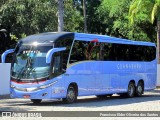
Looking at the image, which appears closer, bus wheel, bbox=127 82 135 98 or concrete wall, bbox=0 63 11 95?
bus wheel, bbox=127 82 135 98

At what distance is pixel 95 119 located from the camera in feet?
47.6

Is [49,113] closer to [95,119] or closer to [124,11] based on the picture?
[95,119]

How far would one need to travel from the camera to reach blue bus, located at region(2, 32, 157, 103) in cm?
1989

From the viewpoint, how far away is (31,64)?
20.1m

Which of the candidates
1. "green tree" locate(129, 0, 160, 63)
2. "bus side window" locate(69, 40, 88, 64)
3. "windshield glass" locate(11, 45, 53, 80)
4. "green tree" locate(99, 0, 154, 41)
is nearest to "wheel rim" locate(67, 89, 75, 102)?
"bus side window" locate(69, 40, 88, 64)

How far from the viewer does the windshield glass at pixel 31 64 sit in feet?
65.3

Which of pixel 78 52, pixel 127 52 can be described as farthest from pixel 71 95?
pixel 127 52

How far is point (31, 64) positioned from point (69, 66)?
187 cm

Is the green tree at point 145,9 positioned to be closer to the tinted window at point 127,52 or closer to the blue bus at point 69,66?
the tinted window at point 127,52

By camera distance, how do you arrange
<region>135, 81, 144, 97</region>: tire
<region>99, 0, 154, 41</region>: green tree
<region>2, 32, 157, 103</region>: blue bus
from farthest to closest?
<region>99, 0, 154, 41</region>: green tree, <region>135, 81, 144, 97</region>: tire, <region>2, 32, 157, 103</region>: blue bus

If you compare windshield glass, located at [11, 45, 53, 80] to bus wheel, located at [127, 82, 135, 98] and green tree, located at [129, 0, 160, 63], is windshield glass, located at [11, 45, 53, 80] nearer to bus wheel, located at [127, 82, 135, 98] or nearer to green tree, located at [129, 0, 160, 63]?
bus wheel, located at [127, 82, 135, 98]

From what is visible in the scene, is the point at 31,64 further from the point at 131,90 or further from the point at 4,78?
the point at 131,90

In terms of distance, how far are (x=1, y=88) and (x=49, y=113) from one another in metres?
11.5

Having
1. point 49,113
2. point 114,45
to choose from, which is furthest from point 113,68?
point 49,113
